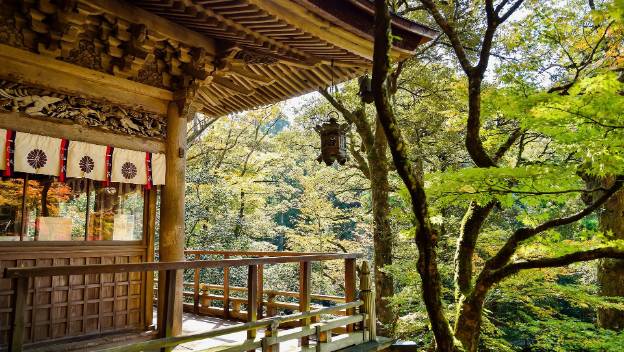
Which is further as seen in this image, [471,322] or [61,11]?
[471,322]

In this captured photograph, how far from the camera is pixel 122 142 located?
5367 mm

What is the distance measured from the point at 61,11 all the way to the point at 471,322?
22.7 feet

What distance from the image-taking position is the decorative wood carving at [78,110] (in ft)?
14.8

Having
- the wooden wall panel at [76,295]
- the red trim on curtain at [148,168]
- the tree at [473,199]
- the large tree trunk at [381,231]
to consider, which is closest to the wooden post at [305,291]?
the tree at [473,199]

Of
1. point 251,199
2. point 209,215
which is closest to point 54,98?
point 209,215

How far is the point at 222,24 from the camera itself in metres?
4.96

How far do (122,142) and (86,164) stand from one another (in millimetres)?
545

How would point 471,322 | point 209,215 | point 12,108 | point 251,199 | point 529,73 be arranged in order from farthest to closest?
point 251,199
point 209,215
point 529,73
point 471,322
point 12,108

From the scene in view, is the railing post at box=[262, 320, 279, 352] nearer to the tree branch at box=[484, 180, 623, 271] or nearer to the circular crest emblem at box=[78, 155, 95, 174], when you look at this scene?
the circular crest emblem at box=[78, 155, 95, 174]

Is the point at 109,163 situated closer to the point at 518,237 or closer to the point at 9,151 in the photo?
the point at 9,151

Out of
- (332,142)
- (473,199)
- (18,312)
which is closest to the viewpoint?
(18,312)

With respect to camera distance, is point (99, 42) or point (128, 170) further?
point (128, 170)

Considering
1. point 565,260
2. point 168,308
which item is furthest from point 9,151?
point 565,260

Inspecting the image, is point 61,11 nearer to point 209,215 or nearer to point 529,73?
point 529,73
